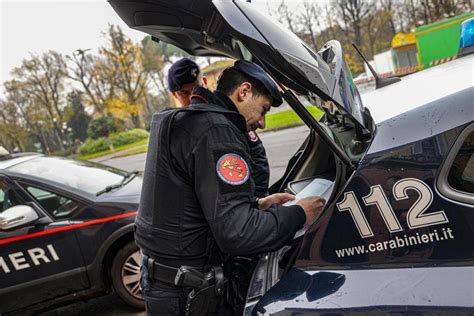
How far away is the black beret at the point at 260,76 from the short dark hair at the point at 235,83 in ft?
0.04

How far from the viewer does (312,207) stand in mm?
1402

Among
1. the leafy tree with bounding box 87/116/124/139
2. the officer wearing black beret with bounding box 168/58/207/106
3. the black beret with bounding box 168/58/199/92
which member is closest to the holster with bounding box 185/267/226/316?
the officer wearing black beret with bounding box 168/58/207/106

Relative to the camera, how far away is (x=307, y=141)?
6.95 ft

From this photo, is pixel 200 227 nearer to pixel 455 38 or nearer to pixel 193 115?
pixel 193 115

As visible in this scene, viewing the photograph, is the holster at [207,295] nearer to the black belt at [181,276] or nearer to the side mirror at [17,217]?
the black belt at [181,276]

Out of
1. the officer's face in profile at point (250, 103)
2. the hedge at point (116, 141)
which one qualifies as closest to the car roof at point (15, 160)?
the officer's face in profile at point (250, 103)

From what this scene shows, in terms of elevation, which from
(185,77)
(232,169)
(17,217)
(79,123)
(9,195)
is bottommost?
(17,217)

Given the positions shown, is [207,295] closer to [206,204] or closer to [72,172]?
[206,204]

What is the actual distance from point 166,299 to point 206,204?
519mm

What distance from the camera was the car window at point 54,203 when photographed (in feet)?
10.3

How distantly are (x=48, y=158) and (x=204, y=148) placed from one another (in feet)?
10.2

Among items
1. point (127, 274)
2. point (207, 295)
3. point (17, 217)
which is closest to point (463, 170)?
point (207, 295)

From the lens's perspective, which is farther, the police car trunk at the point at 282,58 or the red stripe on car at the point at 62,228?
the red stripe on car at the point at 62,228

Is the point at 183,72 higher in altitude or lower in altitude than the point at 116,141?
higher
